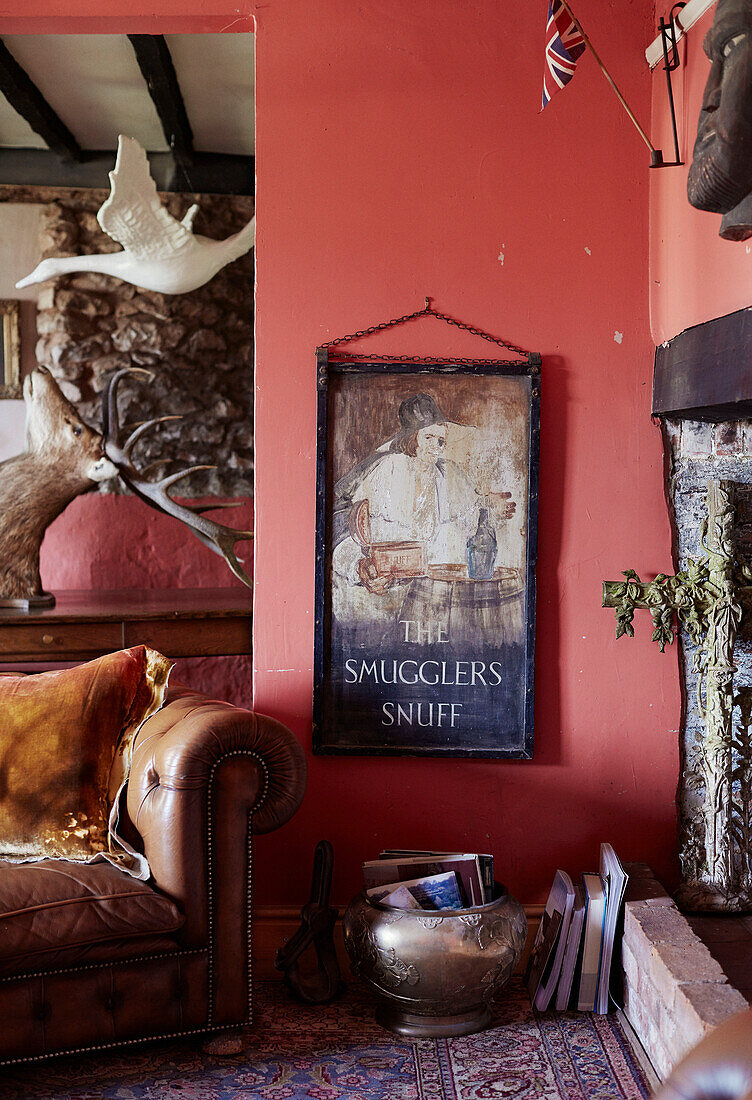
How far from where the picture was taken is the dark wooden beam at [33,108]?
3.42 meters

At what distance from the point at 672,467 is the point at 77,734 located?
1749 millimetres

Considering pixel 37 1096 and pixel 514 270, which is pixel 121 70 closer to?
pixel 514 270

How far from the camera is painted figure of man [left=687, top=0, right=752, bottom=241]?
5.33 feet

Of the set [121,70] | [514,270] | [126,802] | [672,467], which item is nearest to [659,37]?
[514,270]

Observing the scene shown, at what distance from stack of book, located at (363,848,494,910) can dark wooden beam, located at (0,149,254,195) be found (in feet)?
9.89

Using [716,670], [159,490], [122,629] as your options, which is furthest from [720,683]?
[159,490]

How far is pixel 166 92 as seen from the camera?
3551 millimetres

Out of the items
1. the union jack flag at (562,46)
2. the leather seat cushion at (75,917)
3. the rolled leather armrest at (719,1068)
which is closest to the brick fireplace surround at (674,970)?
the rolled leather armrest at (719,1068)

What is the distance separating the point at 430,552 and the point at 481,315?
67 centimetres

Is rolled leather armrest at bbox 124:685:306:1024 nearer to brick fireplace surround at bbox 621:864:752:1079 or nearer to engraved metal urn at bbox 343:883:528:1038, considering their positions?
engraved metal urn at bbox 343:883:528:1038

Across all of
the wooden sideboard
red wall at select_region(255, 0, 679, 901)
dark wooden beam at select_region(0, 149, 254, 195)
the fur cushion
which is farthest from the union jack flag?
dark wooden beam at select_region(0, 149, 254, 195)

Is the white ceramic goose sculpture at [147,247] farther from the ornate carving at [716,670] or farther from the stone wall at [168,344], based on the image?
the ornate carving at [716,670]

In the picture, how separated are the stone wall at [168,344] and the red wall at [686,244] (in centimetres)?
206

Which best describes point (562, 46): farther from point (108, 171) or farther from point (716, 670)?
point (108, 171)
